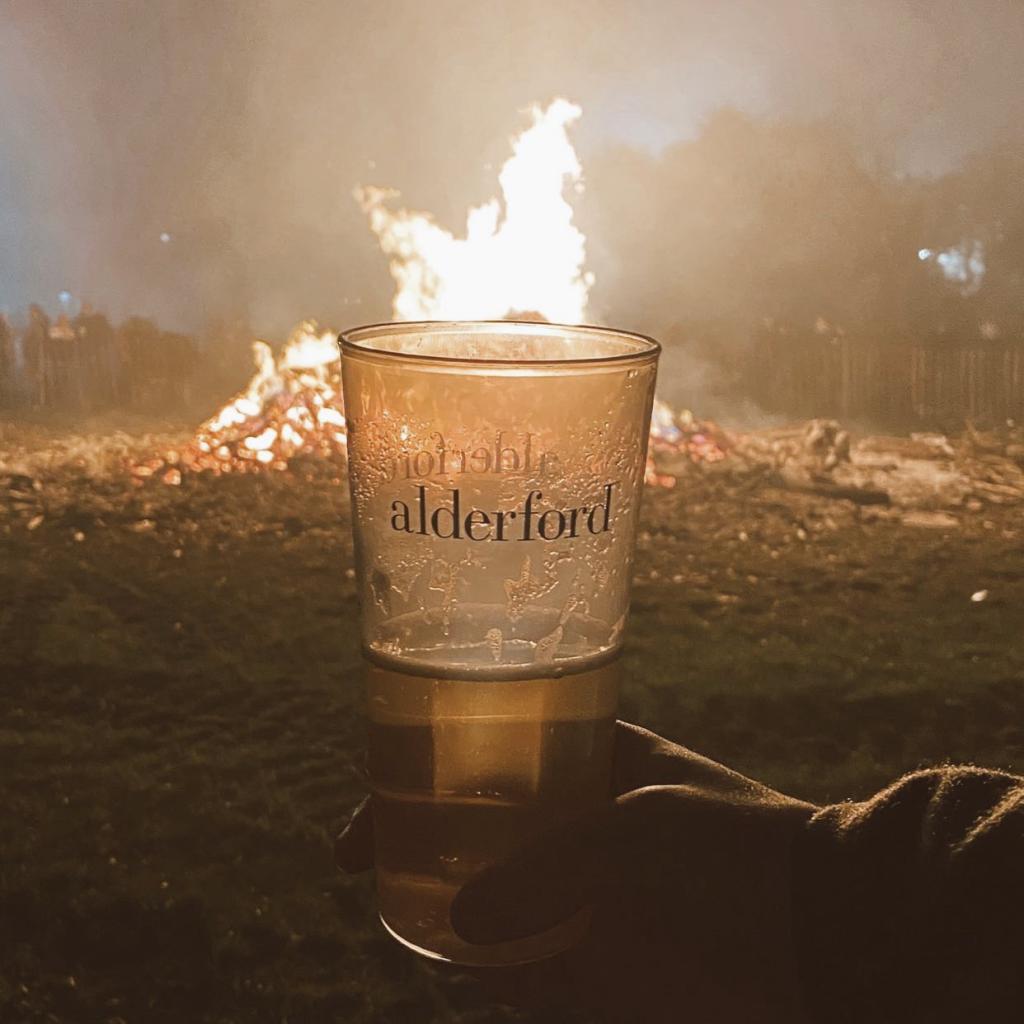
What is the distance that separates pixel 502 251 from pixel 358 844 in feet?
13.2

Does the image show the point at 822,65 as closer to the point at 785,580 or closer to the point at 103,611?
the point at 785,580

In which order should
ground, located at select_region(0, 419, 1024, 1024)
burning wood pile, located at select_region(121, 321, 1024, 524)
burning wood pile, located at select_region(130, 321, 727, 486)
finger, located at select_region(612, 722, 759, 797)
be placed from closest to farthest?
finger, located at select_region(612, 722, 759, 797)
ground, located at select_region(0, 419, 1024, 1024)
burning wood pile, located at select_region(121, 321, 1024, 524)
burning wood pile, located at select_region(130, 321, 727, 486)

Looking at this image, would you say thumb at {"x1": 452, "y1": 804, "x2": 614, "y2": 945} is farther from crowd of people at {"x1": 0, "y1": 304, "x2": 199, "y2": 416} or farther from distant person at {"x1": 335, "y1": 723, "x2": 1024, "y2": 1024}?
crowd of people at {"x1": 0, "y1": 304, "x2": 199, "y2": 416}

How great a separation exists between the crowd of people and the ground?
20.7 inches

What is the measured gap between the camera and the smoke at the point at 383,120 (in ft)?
14.8

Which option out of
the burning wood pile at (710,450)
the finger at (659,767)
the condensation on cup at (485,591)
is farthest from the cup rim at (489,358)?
the burning wood pile at (710,450)

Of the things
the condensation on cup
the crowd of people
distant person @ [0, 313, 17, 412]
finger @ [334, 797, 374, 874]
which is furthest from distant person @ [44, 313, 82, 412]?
the condensation on cup

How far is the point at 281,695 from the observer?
2.92m

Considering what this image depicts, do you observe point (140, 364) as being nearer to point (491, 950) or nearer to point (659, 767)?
point (659, 767)

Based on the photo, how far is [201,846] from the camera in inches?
91.2

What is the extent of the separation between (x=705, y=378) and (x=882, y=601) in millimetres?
1577

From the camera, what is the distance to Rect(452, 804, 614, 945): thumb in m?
0.81

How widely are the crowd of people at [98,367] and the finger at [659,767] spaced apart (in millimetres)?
4207

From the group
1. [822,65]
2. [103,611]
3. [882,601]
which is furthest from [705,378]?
[103,611]
